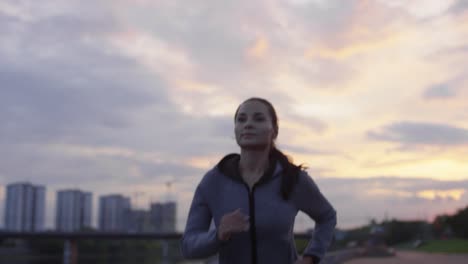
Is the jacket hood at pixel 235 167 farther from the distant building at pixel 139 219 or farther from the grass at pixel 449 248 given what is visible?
the distant building at pixel 139 219

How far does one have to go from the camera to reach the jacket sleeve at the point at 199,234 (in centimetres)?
223

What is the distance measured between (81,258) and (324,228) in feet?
36.5

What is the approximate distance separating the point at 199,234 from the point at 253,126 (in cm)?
47

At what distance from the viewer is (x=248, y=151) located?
8.10ft

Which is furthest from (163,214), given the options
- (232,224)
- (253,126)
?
(232,224)

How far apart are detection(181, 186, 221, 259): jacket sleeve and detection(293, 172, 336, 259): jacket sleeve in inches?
14.3

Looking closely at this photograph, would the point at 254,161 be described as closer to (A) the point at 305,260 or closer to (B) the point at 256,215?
(B) the point at 256,215

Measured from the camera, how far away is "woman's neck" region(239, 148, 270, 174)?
247 cm

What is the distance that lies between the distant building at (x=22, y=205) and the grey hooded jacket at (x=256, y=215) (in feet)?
260

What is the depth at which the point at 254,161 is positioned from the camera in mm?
2482

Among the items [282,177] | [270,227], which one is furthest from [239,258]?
[282,177]

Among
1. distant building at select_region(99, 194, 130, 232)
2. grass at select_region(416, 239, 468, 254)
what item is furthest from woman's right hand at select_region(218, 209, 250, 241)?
distant building at select_region(99, 194, 130, 232)

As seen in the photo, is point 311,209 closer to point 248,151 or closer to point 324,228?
point 324,228

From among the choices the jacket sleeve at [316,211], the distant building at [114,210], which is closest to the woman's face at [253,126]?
the jacket sleeve at [316,211]
